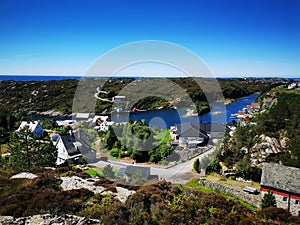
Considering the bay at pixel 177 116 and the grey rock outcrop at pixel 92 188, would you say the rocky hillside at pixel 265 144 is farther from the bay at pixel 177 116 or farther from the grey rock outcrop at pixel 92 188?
the bay at pixel 177 116

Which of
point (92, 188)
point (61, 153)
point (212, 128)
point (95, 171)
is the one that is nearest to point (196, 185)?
point (95, 171)

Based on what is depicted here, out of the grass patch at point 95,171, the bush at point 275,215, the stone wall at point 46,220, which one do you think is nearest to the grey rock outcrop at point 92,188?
the stone wall at point 46,220

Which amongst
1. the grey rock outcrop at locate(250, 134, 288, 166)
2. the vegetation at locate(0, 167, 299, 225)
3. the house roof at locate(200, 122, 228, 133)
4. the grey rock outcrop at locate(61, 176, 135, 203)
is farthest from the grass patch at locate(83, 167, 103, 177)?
the house roof at locate(200, 122, 228, 133)

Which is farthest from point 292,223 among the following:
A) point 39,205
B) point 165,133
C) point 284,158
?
point 165,133

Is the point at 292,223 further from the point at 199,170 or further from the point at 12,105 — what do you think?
the point at 12,105

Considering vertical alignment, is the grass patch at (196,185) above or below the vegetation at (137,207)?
below

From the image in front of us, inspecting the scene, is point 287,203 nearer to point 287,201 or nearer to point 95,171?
point 287,201
